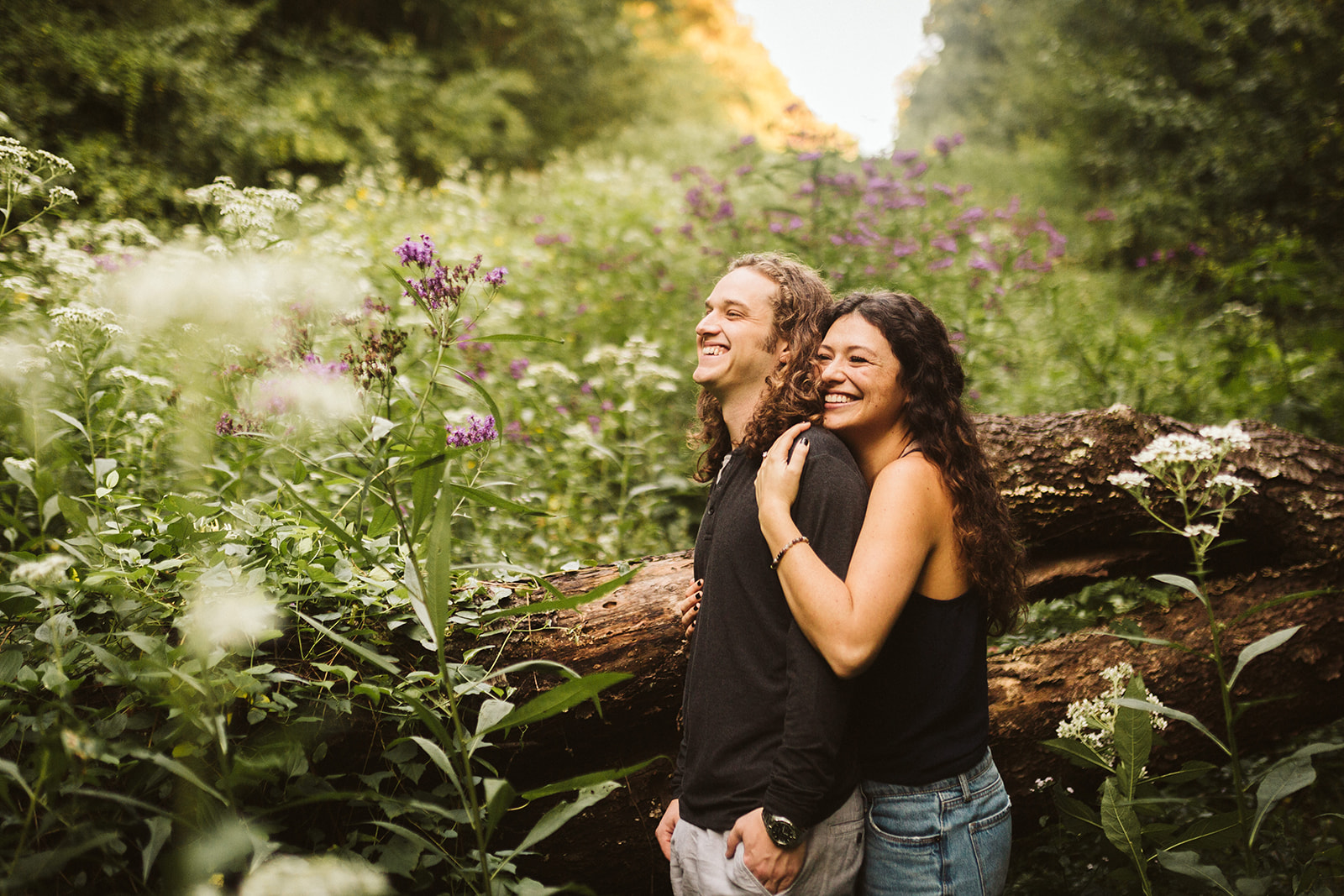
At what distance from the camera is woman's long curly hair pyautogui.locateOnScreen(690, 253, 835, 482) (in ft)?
5.21

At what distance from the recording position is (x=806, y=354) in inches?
66.2

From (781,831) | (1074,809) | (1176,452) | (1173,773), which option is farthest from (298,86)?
(1173,773)

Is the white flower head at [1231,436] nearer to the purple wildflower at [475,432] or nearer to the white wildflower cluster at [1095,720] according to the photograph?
the white wildflower cluster at [1095,720]

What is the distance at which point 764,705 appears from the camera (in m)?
1.40

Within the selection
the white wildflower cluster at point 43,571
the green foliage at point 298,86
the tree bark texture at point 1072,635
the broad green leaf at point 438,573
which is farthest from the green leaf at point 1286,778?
the green foliage at point 298,86

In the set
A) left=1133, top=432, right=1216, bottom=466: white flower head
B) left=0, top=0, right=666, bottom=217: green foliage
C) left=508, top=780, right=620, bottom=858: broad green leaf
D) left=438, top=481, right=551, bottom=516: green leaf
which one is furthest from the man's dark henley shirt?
left=0, top=0, right=666, bottom=217: green foliage

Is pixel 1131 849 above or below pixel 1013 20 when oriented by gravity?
below

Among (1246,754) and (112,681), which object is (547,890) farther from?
(1246,754)

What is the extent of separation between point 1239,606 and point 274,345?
329 cm

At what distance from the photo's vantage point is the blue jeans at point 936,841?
1.41 m

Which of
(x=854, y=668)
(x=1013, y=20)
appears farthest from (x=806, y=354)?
(x=1013, y=20)

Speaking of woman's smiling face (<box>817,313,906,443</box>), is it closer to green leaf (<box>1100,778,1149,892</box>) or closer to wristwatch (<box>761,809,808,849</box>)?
wristwatch (<box>761,809,808,849</box>)

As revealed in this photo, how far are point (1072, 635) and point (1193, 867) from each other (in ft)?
3.47

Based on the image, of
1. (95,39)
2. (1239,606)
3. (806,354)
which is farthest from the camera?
(95,39)
